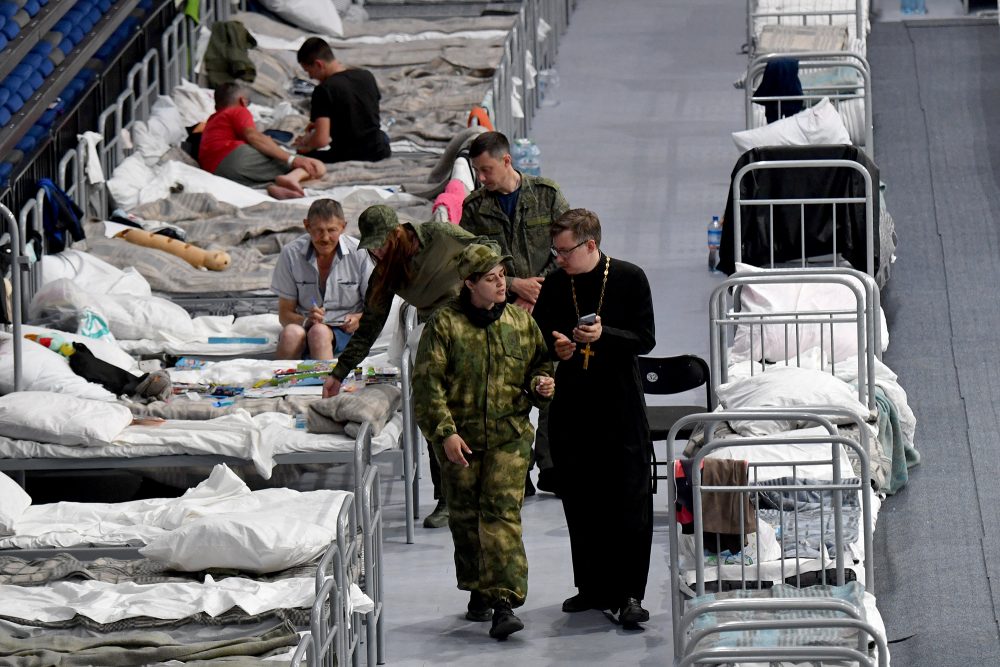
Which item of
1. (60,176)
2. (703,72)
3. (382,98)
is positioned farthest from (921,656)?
(703,72)

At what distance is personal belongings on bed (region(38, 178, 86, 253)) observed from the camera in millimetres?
9273

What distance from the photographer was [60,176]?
33.0 ft

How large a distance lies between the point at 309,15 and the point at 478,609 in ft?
27.6

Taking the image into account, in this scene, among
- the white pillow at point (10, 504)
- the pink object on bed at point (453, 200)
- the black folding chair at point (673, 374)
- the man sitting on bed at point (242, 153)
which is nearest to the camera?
the white pillow at point (10, 504)

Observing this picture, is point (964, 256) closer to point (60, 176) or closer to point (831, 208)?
point (831, 208)

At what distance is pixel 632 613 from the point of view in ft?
20.5

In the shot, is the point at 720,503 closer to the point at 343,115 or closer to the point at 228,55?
the point at 343,115

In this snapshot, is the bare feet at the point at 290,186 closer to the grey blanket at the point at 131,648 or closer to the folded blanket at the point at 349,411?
the folded blanket at the point at 349,411

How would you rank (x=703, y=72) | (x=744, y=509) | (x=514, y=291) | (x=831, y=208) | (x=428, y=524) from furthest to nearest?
(x=703, y=72) < (x=831, y=208) < (x=428, y=524) < (x=514, y=291) < (x=744, y=509)

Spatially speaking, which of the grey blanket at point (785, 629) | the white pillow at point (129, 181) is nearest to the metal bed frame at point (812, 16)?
the white pillow at point (129, 181)

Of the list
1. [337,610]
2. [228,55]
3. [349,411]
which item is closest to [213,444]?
[349,411]

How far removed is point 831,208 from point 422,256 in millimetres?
2565

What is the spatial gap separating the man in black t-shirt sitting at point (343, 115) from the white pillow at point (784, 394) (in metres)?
4.64

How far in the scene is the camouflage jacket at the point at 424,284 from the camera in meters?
6.84
